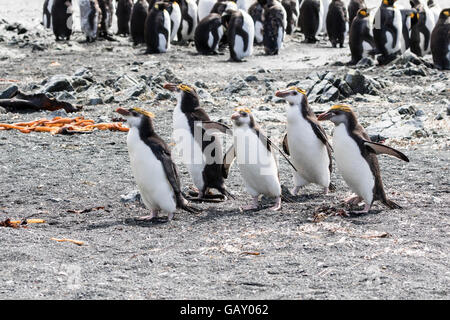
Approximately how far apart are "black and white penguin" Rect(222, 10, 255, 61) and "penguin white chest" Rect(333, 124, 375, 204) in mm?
10911

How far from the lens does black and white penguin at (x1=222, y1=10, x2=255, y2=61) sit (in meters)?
16.8

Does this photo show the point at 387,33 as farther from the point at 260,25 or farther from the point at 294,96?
the point at 294,96

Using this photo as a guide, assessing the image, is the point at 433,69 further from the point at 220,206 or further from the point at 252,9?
the point at 220,206

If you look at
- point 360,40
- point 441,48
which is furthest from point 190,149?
point 360,40

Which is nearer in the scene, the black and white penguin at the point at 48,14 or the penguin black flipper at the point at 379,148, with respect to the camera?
the penguin black flipper at the point at 379,148

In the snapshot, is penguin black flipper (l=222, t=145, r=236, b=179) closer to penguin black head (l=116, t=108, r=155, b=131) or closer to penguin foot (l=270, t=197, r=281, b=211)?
penguin foot (l=270, t=197, r=281, b=211)

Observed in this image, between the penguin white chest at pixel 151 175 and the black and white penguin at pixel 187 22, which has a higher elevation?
the penguin white chest at pixel 151 175

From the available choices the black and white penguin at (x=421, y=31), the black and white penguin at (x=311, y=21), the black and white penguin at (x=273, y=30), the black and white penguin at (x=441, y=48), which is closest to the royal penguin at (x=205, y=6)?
the black and white penguin at (x=311, y=21)

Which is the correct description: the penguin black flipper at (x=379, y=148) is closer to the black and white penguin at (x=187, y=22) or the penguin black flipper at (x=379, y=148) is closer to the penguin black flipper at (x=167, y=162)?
the penguin black flipper at (x=167, y=162)

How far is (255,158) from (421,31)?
12599mm

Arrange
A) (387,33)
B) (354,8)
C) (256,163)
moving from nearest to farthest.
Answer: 1. (256,163)
2. (387,33)
3. (354,8)

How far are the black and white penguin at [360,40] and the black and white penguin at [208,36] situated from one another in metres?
3.14

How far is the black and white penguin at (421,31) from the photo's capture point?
17.6 metres

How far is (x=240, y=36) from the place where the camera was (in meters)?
16.8
